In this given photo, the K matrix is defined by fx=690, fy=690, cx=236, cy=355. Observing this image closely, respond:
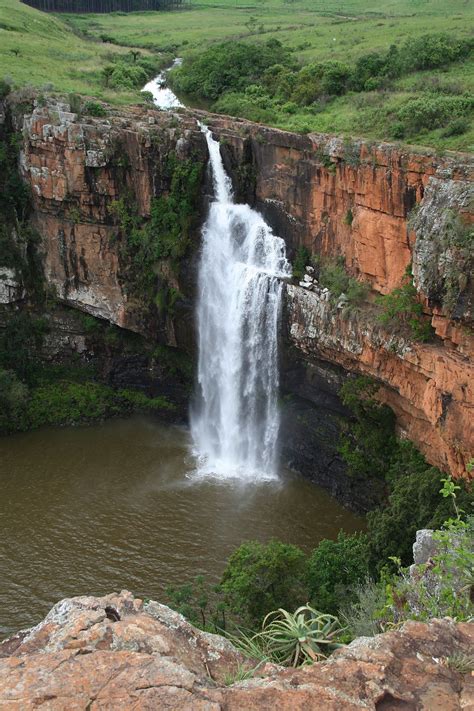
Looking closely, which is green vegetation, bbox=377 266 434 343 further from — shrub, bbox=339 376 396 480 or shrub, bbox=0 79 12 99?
shrub, bbox=0 79 12 99

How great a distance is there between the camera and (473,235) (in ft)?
59.3

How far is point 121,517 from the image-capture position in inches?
908

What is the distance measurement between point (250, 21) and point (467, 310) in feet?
136

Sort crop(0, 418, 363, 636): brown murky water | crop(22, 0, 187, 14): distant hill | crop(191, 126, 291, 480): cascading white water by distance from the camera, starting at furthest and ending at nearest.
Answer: crop(22, 0, 187, 14): distant hill
crop(191, 126, 291, 480): cascading white water
crop(0, 418, 363, 636): brown murky water

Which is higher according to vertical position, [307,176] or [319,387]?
[307,176]

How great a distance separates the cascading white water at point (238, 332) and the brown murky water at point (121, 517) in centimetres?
153

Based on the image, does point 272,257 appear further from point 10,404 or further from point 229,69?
point 229,69

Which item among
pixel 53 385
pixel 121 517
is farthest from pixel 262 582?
pixel 53 385

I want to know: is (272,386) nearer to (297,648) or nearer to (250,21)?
(297,648)

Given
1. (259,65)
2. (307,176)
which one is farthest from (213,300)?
(259,65)

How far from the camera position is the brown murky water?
20234 mm

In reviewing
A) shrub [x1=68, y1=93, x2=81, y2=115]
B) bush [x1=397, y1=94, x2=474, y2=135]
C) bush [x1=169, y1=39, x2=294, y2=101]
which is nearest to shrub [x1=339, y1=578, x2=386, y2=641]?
bush [x1=397, y1=94, x2=474, y2=135]

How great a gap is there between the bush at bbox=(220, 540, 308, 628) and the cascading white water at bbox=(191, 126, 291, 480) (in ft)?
27.3

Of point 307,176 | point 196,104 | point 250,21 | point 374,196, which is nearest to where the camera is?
point 374,196
